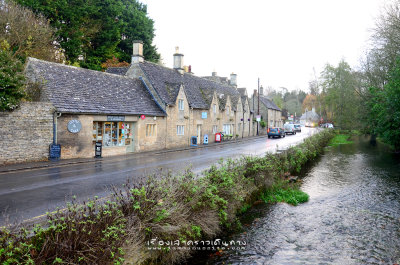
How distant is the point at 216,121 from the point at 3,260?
115ft

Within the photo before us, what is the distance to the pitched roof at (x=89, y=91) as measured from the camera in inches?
759

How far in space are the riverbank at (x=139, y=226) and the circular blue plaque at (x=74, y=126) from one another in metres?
12.6

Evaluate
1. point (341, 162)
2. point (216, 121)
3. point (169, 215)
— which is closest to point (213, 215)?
point (169, 215)

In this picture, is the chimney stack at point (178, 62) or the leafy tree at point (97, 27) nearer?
the leafy tree at point (97, 27)

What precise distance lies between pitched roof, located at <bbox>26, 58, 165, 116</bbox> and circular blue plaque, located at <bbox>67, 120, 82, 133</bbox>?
75 cm

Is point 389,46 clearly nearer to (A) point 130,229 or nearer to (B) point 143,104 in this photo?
(B) point 143,104

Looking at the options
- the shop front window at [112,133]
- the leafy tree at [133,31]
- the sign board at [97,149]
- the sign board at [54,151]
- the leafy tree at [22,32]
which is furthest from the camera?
the leafy tree at [133,31]

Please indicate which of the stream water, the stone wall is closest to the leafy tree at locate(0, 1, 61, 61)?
the stone wall

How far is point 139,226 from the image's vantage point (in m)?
5.97

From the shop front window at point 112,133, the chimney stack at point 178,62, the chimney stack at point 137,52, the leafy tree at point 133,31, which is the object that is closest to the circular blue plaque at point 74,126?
the shop front window at point 112,133

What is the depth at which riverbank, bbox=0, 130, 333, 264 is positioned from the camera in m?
4.52

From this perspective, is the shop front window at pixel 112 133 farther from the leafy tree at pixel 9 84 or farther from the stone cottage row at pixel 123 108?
the leafy tree at pixel 9 84

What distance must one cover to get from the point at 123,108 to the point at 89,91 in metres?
2.86

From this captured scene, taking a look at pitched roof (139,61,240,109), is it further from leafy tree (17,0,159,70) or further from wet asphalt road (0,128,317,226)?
wet asphalt road (0,128,317,226)
